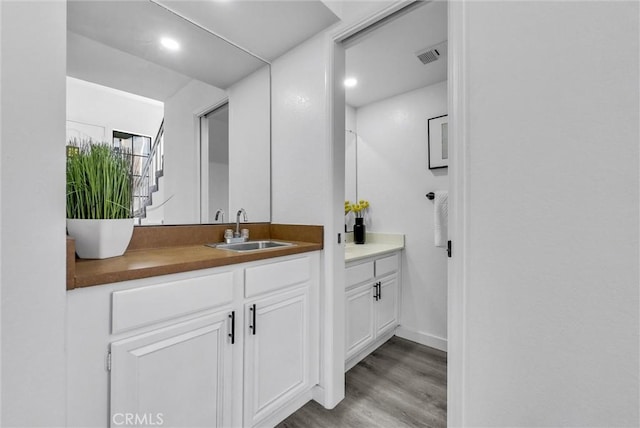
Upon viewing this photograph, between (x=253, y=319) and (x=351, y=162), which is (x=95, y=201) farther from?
(x=351, y=162)

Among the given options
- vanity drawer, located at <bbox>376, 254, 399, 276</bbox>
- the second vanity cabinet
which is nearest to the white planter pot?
the second vanity cabinet

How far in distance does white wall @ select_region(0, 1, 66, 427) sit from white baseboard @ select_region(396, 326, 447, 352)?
92.3 inches

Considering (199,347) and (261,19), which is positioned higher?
(261,19)

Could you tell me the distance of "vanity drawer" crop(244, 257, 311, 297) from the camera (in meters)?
1.29

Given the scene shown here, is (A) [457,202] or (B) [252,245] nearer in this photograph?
(A) [457,202]

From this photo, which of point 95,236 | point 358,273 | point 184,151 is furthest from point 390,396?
point 184,151

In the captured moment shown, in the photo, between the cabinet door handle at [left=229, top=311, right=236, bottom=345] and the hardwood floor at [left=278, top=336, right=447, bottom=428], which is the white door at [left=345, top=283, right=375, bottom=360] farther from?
the cabinet door handle at [left=229, top=311, right=236, bottom=345]

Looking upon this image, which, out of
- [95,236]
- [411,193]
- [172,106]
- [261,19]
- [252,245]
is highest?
[261,19]

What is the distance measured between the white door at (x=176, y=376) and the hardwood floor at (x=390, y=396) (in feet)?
1.71

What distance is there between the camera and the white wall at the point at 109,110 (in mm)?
1316

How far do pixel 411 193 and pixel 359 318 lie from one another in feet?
3.98

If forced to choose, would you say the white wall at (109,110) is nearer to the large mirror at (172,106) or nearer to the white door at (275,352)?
the large mirror at (172,106)

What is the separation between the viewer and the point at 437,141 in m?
2.37

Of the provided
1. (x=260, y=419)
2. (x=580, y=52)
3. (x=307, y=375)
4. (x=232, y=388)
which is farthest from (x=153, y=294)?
(x=580, y=52)
